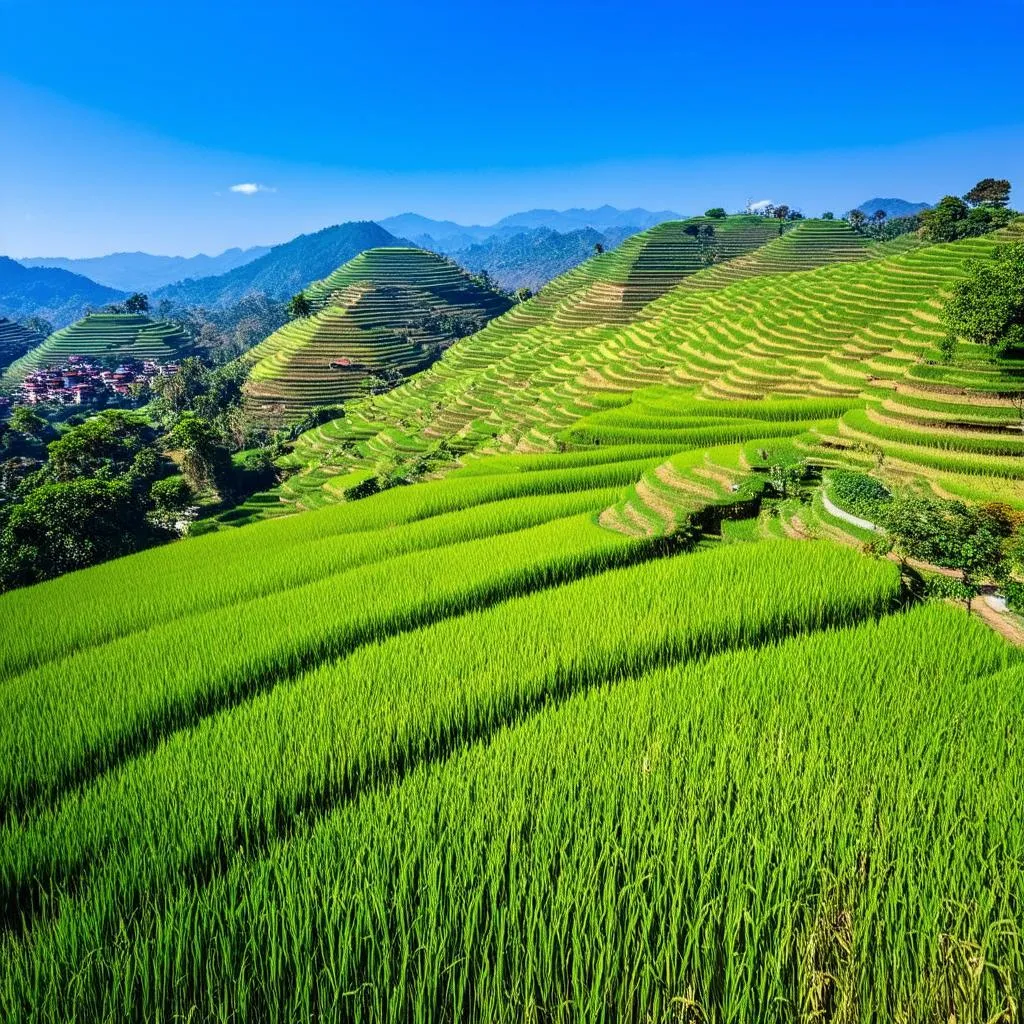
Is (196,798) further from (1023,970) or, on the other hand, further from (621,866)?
(1023,970)

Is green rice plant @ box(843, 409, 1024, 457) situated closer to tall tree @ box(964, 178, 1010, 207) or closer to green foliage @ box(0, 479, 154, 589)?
green foliage @ box(0, 479, 154, 589)

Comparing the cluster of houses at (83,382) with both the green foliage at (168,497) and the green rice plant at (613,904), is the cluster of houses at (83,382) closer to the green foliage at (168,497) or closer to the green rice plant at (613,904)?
the green foliage at (168,497)

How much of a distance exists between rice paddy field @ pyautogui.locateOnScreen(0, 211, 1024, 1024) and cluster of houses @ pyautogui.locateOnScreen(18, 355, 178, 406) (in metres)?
101

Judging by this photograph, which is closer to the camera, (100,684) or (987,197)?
(100,684)

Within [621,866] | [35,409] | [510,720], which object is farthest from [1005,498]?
[35,409]

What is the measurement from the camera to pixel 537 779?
13.7ft

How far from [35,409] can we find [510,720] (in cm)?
11011

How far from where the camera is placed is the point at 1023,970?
8.35ft

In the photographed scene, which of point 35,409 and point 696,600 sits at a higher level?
point 35,409

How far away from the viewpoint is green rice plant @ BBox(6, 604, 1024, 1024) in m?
2.54

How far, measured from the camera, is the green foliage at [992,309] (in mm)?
14289

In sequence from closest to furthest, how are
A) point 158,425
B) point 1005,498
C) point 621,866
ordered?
point 621,866 < point 1005,498 < point 158,425

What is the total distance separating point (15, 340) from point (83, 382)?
250ft

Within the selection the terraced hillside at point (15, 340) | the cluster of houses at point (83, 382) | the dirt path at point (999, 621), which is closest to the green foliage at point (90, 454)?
the dirt path at point (999, 621)
